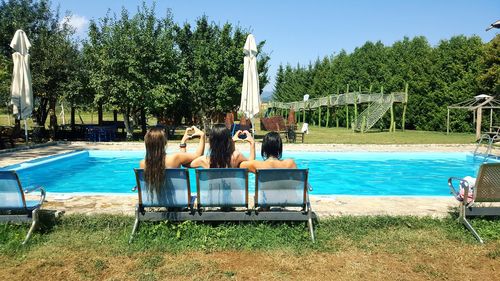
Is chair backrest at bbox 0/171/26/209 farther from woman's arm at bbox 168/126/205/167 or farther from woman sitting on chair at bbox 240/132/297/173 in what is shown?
woman sitting on chair at bbox 240/132/297/173

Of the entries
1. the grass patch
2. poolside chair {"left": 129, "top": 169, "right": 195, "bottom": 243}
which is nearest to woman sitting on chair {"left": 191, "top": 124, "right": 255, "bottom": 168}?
poolside chair {"left": 129, "top": 169, "right": 195, "bottom": 243}

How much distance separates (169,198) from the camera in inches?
196

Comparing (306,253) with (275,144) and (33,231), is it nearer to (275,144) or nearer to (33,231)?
(275,144)

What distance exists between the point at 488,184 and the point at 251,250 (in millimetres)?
3329

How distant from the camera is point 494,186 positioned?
5.05m

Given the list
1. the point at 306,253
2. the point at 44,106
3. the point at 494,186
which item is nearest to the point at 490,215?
the point at 494,186

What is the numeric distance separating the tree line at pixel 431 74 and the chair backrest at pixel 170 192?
2116 centimetres

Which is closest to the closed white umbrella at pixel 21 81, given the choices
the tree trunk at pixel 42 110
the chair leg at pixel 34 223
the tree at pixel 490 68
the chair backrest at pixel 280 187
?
the tree trunk at pixel 42 110

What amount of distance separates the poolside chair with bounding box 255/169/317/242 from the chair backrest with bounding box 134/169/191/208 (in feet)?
3.10

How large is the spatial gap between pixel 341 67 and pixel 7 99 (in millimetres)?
29395

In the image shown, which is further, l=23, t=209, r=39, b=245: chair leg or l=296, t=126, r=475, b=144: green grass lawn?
l=296, t=126, r=475, b=144: green grass lawn

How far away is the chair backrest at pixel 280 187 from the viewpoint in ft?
16.0

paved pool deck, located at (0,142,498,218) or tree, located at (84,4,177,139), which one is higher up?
tree, located at (84,4,177,139)

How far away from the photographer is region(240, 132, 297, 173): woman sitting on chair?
5555mm
